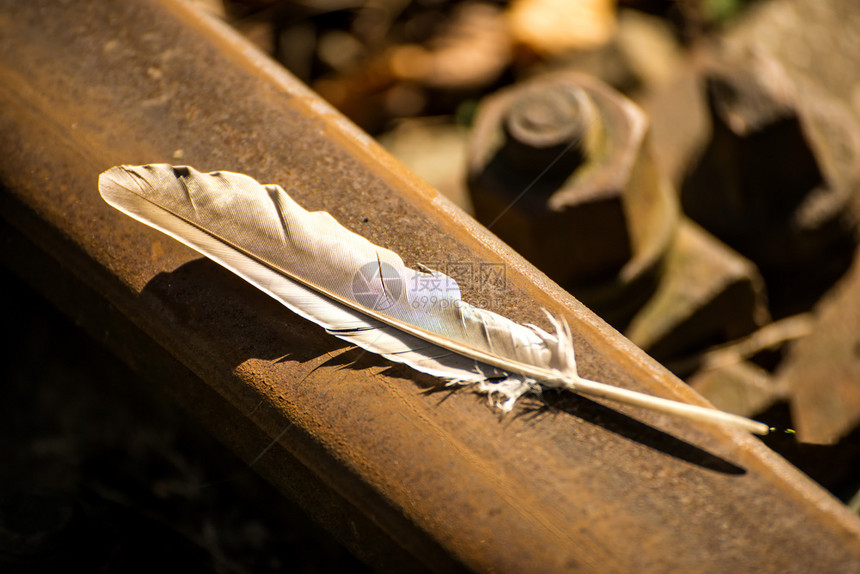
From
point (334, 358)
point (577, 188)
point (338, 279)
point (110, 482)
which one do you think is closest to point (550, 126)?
point (577, 188)

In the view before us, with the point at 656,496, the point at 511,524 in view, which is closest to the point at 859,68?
the point at 656,496

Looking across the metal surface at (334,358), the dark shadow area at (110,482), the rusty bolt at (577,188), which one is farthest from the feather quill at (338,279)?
the dark shadow area at (110,482)

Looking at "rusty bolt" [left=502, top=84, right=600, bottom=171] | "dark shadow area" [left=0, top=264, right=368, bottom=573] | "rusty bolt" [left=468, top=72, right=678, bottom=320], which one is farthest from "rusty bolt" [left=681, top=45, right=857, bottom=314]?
"dark shadow area" [left=0, top=264, right=368, bottom=573]

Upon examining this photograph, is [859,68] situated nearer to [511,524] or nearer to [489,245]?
[489,245]

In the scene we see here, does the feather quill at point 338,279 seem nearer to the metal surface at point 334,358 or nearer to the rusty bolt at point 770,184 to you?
the metal surface at point 334,358

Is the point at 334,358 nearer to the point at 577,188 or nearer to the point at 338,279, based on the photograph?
the point at 338,279

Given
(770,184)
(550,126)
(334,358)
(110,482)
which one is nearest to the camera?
(334,358)
